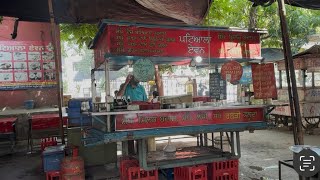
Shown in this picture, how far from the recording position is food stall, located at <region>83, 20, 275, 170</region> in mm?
4461

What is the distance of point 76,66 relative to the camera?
1813 inches

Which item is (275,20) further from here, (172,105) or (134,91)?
(172,105)

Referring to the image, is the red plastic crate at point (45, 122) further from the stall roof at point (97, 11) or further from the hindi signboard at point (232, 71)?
the hindi signboard at point (232, 71)

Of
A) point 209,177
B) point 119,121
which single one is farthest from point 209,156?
point 119,121

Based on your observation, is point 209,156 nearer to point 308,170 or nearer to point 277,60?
point 308,170

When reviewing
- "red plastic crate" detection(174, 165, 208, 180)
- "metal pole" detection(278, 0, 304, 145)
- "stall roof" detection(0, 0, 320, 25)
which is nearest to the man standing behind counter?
"stall roof" detection(0, 0, 320, 25)

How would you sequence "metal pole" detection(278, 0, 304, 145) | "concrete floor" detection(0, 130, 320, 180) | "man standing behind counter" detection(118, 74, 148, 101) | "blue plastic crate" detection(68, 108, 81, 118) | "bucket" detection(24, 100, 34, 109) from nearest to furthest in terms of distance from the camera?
"metal pole" detection(278, 0, 304, 145), "concrete floor" detection(0, 130, 320, 180), "man standing behind counter" detection(118, 74, 148, 101), "blue plastic crate" detection(68, 108, 81, 118), "bucket" detection(24, 100, 34, 109)

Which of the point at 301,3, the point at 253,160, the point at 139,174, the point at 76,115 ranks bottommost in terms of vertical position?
the point at 253,160

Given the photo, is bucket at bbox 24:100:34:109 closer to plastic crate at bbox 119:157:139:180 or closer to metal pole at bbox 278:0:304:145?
plastic crate at bbox 119:157:139:180

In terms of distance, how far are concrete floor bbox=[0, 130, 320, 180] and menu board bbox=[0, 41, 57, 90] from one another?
2.94 m

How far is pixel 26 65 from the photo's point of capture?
10.6 meters

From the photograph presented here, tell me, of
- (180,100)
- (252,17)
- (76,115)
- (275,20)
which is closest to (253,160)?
(180,100)

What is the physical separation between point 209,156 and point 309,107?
6407 millimetres

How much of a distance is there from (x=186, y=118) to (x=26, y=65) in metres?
7.97
